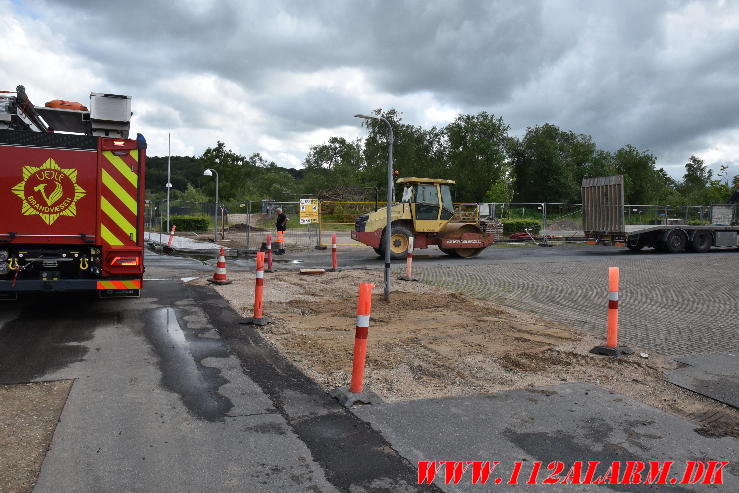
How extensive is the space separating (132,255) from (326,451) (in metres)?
5.45

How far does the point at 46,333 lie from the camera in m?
7.30

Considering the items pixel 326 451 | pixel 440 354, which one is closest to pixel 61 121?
pixel 440 354

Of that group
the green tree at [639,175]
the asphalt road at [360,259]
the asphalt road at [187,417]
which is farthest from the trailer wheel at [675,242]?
the green tree at [639,175]

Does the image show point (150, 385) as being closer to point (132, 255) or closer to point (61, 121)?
point (132, 255)

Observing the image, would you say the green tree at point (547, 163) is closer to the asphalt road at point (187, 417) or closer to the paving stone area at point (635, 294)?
the paving stone area at point (635, 294)

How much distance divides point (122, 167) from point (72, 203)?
2.75 feet

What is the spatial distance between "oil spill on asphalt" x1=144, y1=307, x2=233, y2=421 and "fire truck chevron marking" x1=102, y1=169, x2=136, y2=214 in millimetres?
1703

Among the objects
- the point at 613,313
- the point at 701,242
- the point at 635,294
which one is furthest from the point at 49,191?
the point at 701,242

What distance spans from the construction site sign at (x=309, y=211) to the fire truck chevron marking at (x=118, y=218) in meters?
15.3

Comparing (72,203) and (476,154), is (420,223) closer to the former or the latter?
(72,203)

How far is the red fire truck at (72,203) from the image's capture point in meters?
7.64

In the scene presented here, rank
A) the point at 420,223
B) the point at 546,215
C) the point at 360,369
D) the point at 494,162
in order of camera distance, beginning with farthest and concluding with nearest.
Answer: the point at 494,162
the point at 546,215
the point at 420,223
the point at 360,369

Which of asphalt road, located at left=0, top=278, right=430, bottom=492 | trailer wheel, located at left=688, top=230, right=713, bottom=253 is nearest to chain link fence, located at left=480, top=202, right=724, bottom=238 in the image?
trailer wheel, located at left=688, top=230, right=713, bottom=253

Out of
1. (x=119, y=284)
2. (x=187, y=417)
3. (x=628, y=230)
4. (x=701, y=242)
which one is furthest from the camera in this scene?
(x=701, y=242)
